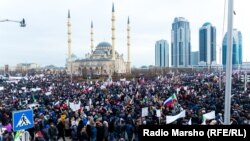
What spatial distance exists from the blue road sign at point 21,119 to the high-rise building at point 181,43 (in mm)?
184107

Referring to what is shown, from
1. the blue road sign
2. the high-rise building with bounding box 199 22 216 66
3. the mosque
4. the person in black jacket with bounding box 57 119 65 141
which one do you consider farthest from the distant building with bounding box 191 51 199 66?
the blue road sign

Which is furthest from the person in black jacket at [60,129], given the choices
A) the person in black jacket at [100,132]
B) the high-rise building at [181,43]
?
the high-rise building at [181,43]

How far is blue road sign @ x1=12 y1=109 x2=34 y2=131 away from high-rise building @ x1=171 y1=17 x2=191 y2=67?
18411 cm

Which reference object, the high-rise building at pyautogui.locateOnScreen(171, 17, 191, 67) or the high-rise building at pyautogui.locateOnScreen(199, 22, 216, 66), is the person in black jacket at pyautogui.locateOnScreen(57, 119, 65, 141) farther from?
the high-rise building at pyautogui.locateOnScreen(171, 17, 191, 67)

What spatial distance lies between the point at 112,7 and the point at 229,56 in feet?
276

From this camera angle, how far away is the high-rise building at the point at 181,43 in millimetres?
191125

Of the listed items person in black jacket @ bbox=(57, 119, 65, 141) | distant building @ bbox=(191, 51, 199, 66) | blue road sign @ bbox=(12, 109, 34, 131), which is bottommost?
person in black jacket @ bbox=(57, 119, 65, 141)

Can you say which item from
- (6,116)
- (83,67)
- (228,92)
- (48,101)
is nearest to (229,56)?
(228,92)

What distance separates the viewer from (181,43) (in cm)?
19000

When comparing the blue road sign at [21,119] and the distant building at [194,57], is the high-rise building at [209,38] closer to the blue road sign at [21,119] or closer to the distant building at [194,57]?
the distant building at [194,57]

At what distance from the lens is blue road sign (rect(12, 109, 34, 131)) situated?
27.0 feet

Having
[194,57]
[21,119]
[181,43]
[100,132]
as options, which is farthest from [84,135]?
[194,57]

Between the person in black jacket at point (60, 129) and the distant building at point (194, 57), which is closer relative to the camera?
the person in black jacket at point (60, 129)

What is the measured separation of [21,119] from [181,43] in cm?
18448
